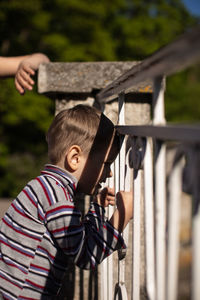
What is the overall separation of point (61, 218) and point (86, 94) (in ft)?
3.90

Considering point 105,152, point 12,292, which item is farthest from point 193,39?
point 12,292

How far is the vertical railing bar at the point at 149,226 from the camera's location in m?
1.03

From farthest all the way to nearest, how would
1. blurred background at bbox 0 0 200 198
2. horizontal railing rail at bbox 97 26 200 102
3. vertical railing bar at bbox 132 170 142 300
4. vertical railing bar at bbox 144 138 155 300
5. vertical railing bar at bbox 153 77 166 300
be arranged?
blurred background at bbox 0 0 200 198 < vertical railing bar at bbox 132 170 142 300 < vertical railing bar at bbox 144 138 155 300 < vertical railing bar at bbox 153 77 166 300 < horizontal railing rail at bbox 97 26 200 102

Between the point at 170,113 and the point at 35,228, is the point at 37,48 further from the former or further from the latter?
the point at 35,228

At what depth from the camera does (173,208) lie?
0.79 meters

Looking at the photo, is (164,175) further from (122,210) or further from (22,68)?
(22,68)

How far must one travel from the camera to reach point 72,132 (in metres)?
1.63

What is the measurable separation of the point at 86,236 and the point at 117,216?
14cm

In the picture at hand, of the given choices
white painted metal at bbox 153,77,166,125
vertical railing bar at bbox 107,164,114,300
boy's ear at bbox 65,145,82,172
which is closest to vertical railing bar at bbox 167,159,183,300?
white painted metal at bbox 153,77,166,125

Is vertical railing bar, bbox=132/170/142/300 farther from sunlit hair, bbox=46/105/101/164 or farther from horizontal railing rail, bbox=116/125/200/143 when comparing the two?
sunlit hair, bbox=46/105/101/164

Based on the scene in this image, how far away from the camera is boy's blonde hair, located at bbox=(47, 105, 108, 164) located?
5.33ft

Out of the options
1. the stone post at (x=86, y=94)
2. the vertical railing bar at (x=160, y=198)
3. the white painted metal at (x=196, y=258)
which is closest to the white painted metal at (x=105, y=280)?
the stone post at (x=86, y=94)

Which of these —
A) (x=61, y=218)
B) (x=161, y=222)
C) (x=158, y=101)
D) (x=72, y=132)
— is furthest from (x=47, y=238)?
(x=158, y=101)

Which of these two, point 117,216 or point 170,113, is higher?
point 170,113
